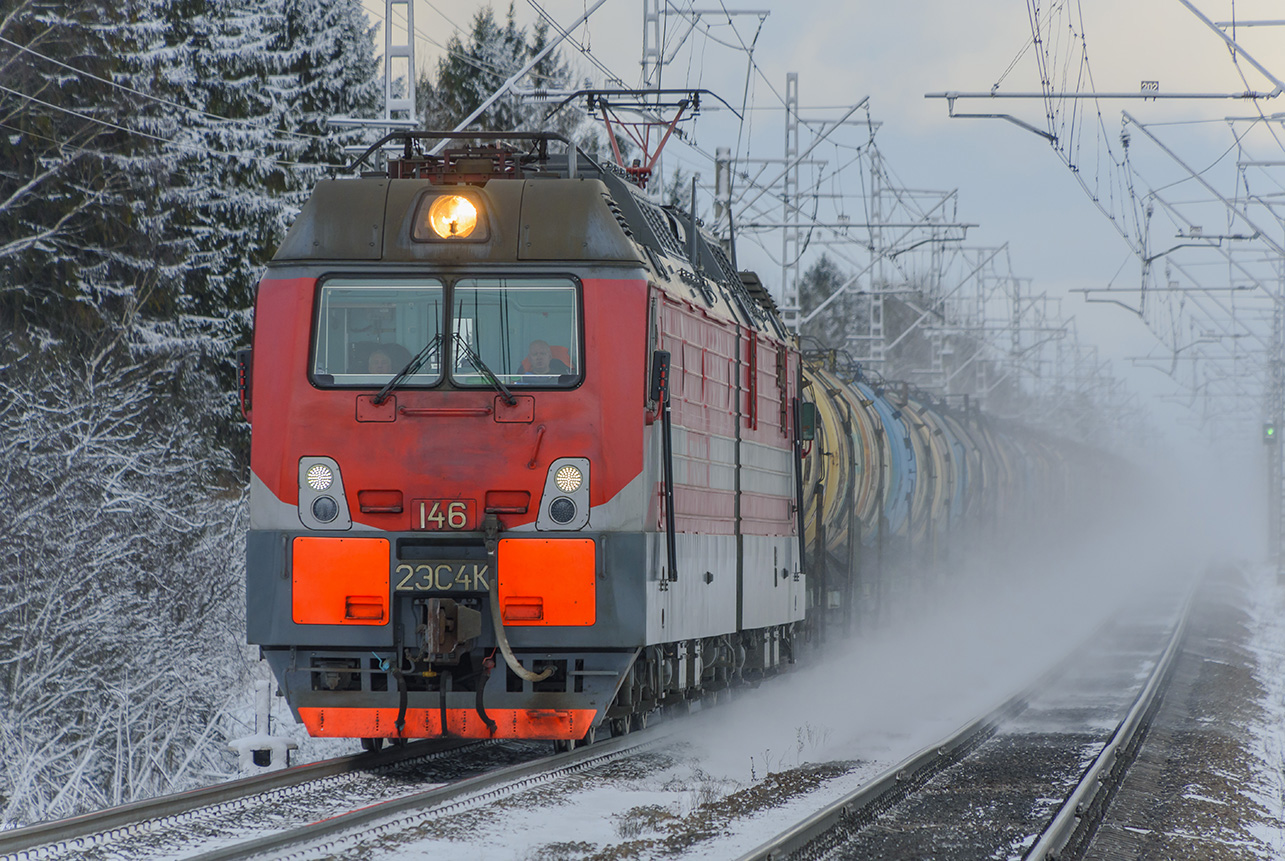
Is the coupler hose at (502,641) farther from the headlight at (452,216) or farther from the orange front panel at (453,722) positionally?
the headlight at (452,216)

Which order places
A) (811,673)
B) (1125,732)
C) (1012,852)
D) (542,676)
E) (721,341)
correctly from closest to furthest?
(1012,852), (542,676), (721,341), (1125,732), (811,673)

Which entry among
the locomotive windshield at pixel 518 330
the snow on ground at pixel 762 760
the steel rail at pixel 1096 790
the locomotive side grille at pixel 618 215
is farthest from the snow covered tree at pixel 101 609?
the steel rail at pixel 1096 790

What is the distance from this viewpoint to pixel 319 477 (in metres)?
9.57

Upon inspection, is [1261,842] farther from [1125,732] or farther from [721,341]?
[721,341]

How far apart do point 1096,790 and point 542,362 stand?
420cm

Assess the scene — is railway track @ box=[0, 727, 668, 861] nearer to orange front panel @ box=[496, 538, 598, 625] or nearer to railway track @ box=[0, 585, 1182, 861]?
railway track @ box=[0, 585, 1182, 861]

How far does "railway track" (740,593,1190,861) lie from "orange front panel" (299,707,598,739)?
1661 millimetres

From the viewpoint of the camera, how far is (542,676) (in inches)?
375

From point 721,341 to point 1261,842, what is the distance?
512cm

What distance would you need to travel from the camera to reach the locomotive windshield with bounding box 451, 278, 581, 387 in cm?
973

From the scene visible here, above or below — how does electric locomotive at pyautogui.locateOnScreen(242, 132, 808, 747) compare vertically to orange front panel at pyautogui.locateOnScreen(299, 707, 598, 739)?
above

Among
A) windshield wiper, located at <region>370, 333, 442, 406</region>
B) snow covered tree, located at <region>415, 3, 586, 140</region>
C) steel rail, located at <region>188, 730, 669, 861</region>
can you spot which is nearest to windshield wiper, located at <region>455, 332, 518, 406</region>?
windshield wiper, located at <region>370, 333, 442, 406</region>

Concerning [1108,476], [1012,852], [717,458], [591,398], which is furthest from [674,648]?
[1108,476]

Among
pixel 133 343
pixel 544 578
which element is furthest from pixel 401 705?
pixel 133 343
